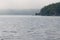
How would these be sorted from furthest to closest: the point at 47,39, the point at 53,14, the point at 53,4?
the point at 53,4 → the point at 53,14 → the point at 47,39

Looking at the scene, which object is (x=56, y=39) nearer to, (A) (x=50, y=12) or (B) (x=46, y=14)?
(A) (x=50, y=12)

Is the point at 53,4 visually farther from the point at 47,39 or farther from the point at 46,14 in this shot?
the point at 47,39

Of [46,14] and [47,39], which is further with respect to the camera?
[46,14]

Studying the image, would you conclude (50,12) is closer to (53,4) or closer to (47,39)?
(53,4)

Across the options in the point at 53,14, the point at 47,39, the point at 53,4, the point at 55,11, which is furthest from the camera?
the point at 53,4

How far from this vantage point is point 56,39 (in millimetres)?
13094

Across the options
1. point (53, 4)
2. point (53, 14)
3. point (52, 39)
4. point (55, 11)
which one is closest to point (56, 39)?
point (52, 39)

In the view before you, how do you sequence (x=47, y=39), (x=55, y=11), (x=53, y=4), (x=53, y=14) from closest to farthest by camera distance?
(x=47, y=39) < (x=55, y=11) < (x=53, y=14) < (x=53, y=4)

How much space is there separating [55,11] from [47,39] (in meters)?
96.9

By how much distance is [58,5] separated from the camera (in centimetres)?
11800

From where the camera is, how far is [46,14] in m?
127

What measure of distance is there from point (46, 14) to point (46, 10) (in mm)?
4827

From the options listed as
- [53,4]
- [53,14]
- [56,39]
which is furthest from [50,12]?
[56,39]

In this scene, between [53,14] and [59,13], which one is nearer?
[59,13]
